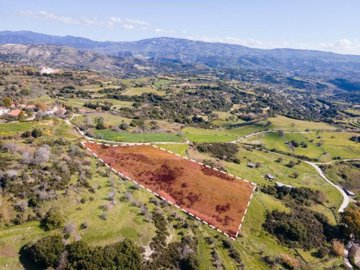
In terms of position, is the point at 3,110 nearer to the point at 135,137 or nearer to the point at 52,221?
the point at 135,137

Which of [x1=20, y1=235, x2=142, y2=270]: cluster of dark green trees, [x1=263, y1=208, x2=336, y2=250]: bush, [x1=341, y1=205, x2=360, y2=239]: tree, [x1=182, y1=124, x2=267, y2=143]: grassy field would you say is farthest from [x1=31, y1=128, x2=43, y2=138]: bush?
[x1=341, y1=205, x2=360, y2=239]: tree

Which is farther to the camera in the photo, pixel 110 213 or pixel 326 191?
pixel 326 191

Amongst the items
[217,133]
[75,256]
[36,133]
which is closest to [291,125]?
[217,133]

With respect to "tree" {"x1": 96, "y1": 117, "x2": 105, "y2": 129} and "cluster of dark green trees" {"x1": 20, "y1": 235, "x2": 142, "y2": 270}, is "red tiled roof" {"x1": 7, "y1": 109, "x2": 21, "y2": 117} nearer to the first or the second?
"tree" {"x1": 96, "y1": 117, "x2": 105, "y2": 129}

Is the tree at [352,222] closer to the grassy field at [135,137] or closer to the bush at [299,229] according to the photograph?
the bush at [299,229]

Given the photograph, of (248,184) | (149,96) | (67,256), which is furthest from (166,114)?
(67,256)

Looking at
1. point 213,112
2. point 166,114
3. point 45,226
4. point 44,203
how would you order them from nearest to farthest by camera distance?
point 45,226 → point 44,203 → point 166,114 → point 213,112

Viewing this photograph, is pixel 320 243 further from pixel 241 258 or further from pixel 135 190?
pixel 135 190
